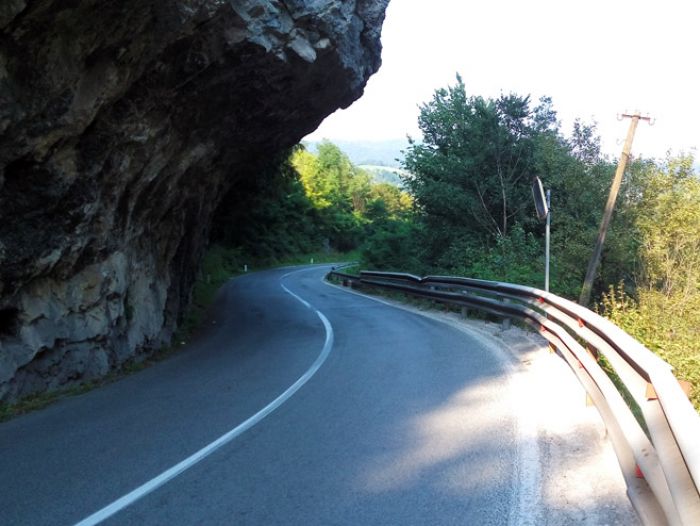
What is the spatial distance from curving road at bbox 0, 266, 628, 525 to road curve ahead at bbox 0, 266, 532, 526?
0.6 inches

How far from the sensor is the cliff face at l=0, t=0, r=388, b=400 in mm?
7703

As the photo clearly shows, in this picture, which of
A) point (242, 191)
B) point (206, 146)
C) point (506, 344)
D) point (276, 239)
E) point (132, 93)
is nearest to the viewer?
point (132, 93)

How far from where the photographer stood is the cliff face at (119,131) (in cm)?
770

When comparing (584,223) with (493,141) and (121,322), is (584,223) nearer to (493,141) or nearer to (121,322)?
(493,141)

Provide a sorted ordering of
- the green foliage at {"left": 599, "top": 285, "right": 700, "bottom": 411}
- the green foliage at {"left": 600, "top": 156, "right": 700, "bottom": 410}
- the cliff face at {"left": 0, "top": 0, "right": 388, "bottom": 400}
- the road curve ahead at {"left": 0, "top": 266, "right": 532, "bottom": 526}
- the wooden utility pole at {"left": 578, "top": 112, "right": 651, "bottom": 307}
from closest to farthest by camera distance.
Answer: the road curve ahead at {"left": 0, "top": 266, "right": 532, "bottom": 526} < the green foliage at {"left": 599, "top": 285, "right": 700, "bottom": 411} < the cliff face at {"left": 0, "top": 0, "right": 388, "bottom": 400} < the wooden utility pole at {"left": 578, "top": 112, "right": 651, "bottom": 307} < the green foliage at {"left": 600, "top": 156, "right": 700, "bottom": 410}

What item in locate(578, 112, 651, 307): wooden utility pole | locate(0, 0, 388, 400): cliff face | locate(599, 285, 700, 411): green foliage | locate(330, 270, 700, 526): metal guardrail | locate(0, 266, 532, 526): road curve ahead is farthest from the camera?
locate(578, 112, 651, 307): wooden utility pole

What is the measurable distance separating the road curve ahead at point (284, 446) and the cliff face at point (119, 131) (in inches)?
52.2

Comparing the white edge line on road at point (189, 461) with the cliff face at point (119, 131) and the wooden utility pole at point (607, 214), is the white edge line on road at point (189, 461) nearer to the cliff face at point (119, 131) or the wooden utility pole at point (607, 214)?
the cliff face at point (119, 131)

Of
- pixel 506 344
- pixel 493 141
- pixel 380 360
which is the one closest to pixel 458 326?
pixel 506 344

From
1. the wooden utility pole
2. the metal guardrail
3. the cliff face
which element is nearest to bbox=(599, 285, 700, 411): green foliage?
the metal guardrail

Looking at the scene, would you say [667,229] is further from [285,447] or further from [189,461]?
[189,461]

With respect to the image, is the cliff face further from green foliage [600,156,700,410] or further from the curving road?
green foliage [600,156,700,410]

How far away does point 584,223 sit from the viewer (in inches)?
935

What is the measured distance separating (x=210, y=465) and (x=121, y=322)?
7.02 m
